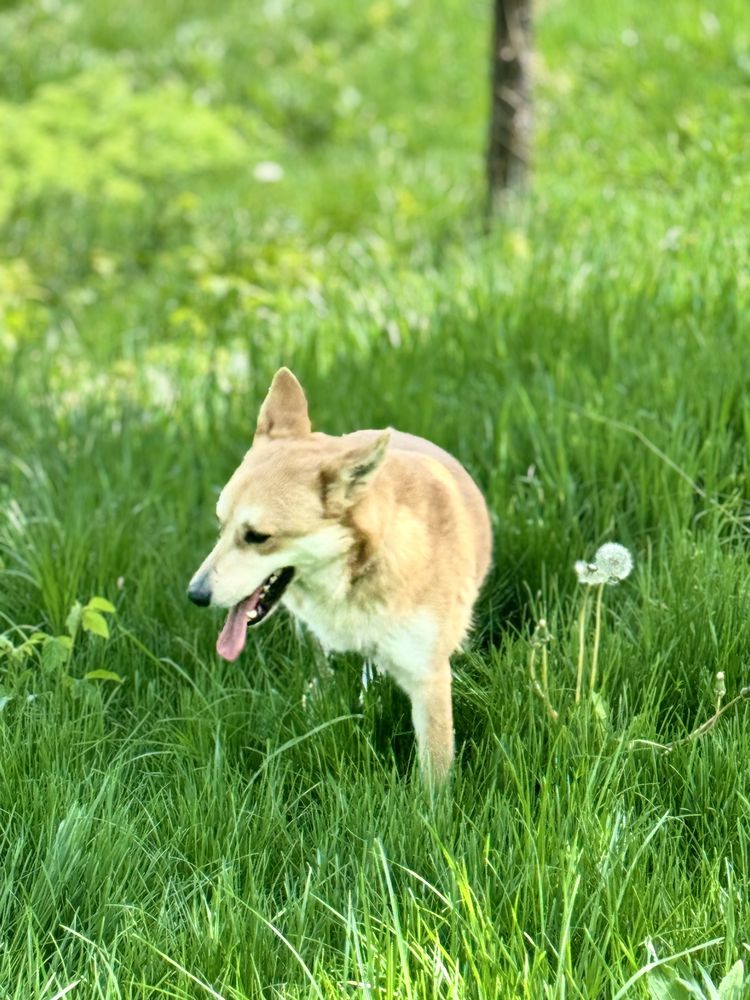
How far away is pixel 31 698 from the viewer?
332 cm

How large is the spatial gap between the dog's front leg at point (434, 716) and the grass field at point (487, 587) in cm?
9

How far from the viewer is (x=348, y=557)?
3160 mm

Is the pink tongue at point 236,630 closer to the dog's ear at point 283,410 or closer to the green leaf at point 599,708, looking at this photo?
the dog's ear at point 283,410

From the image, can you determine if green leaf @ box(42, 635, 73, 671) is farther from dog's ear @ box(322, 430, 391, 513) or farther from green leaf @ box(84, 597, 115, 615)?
dog's ear @ box(322, 430, 391, 513)

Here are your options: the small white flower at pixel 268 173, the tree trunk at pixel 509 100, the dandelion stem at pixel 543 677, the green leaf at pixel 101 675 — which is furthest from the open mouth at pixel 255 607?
the small white flower at pixel 268 173

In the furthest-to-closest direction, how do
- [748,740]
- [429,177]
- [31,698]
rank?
1. [429,177]
2. [31,698]
3. [748,740]

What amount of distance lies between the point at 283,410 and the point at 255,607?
1.83 ft

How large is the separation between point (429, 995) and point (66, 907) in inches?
32.3

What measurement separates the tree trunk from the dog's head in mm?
4709

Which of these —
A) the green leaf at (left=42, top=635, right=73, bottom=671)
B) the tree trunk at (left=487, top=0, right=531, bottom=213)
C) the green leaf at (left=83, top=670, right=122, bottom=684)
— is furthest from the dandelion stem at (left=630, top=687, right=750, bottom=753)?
the tree trunk at (left=487, top=0, right=531, bottom=213)

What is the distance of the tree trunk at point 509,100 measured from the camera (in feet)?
23.4

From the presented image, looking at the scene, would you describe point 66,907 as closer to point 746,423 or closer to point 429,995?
point 429,995

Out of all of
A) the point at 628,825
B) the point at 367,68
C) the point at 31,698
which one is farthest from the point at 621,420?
the point at 367,68

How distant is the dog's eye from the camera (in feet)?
10.0
